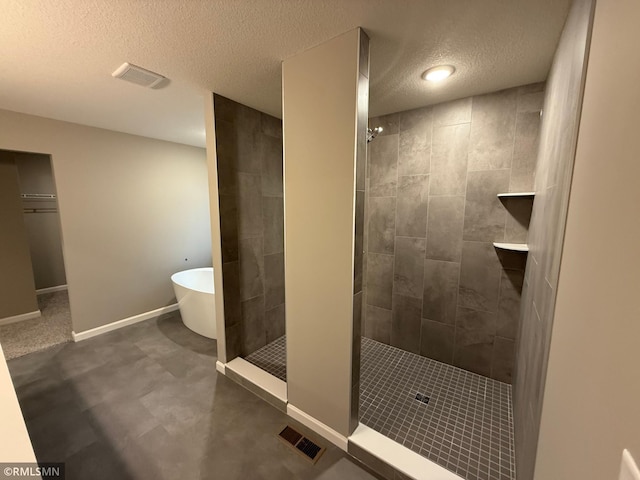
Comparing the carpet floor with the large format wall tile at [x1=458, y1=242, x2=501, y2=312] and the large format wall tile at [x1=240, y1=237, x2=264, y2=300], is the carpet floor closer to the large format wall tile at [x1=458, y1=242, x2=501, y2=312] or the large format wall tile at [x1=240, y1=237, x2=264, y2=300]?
the large format wall tile at [x1=240, y1=237, x2=264, y2=300]

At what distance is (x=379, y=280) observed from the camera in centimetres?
281

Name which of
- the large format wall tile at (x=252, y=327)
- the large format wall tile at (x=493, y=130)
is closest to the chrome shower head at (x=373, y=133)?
the large format wall tile at (x=493, y=130)

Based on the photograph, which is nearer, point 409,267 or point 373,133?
point 373,133

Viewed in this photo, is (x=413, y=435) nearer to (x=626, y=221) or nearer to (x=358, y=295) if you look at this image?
(x=358, y=295)

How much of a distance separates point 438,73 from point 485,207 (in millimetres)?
1115

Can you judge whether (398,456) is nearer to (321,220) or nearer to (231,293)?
(321,220)

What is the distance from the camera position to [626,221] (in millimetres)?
506

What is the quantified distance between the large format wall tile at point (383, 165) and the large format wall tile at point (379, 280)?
685 mm

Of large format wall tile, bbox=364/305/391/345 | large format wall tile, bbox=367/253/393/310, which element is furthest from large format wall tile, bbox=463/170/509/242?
large format wall tile, bbox=364/305/391/345

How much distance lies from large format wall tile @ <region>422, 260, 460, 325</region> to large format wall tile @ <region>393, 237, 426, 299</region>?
0.22ft

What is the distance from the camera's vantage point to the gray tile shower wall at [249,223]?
233cm

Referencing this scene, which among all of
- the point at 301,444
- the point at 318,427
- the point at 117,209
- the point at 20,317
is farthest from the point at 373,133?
the point at 20,317

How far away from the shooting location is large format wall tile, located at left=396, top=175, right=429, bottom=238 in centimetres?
245

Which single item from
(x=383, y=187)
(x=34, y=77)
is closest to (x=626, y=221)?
(x=383, y=187)
